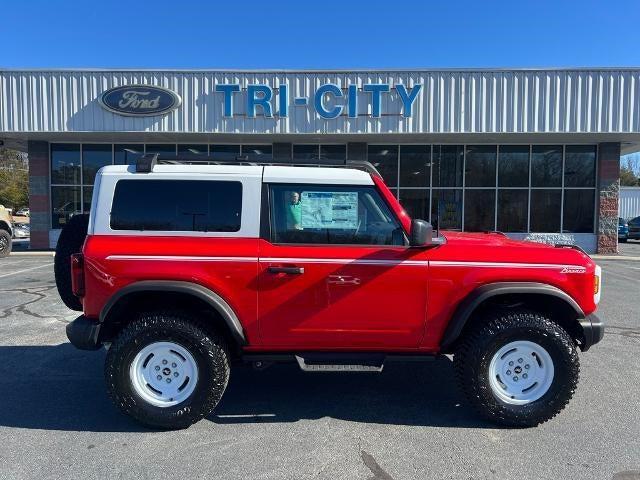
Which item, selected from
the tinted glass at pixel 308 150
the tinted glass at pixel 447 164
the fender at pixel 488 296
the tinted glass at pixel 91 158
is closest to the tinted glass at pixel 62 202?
the tinted glass at pixel 91 158

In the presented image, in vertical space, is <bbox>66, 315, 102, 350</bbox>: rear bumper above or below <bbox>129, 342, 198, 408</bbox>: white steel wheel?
above

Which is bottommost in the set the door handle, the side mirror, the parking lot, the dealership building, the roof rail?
the parking lot

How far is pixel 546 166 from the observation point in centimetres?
1686

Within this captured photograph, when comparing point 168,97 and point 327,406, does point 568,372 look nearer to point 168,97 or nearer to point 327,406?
point 327,406

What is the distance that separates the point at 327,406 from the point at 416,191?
557 inches

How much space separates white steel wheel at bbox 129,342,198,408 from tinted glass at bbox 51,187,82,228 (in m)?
15.9

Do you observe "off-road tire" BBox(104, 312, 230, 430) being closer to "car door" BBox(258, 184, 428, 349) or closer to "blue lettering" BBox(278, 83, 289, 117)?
"car door" BBox(258, 184, 428, 349)

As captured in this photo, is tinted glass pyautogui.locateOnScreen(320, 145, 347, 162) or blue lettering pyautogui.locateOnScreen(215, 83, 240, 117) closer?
blue lettering pyautogui.locateOnScreen(215, 83, 240, 117)

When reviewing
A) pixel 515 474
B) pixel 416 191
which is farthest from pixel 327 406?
pixel 416 191

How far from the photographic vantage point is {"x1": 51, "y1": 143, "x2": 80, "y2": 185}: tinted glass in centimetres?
1705

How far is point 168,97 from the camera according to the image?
14797 millimetres

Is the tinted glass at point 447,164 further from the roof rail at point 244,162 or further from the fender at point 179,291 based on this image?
the fender at point 179,291

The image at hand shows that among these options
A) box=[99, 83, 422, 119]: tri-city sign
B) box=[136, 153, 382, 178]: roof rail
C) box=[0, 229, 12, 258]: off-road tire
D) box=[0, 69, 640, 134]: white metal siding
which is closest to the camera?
box=[136, 153, 382, 178]: roof rail

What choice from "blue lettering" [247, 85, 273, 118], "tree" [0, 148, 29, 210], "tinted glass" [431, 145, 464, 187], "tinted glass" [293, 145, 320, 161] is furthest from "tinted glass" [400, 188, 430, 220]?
"tree" [0, 148, 29, 210]
